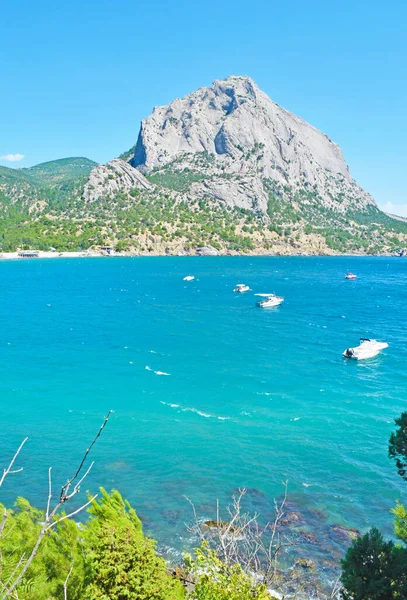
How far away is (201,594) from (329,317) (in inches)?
3399

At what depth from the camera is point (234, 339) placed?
257 ft

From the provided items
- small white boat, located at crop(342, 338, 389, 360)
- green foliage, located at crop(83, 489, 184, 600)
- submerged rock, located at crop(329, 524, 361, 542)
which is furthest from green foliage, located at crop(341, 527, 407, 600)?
small white boat, located at crop(342, 338, 389, 360)

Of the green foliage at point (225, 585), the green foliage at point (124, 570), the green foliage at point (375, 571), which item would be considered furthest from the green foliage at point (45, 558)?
the green foliage at point (375, 571)

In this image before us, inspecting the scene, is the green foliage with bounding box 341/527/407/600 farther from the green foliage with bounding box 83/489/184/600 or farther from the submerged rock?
the submerged rock

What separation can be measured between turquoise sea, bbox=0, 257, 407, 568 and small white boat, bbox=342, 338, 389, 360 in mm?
1545

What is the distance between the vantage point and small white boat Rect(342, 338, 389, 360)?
65.5m

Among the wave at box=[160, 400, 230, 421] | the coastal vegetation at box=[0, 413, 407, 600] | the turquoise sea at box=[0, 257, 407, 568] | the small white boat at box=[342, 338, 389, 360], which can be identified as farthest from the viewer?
the small white boat at box=[342, 338, 389, 360]

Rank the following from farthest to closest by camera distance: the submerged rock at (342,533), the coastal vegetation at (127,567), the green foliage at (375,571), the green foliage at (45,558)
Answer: the submerged rock at (342,533) < the green foliage at (375,571) < the green foliage at (45,558) < the coastal vegetation at (127,567)

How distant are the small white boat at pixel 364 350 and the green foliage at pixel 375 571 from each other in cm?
5014

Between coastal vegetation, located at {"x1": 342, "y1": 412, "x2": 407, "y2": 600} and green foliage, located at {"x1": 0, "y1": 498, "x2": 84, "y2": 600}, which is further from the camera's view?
coastal vegetation, located at {"x1": 342, "y1": 412, "x2": 407, "y2": 600}

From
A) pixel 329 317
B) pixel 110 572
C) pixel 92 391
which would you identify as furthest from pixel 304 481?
pixel 329 317

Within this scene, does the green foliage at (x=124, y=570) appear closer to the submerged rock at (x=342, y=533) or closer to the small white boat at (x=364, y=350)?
the submerged rock at (x=342, y=533)

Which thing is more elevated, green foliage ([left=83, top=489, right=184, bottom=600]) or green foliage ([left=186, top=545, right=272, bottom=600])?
green foliage ([left=83, top=489, right=184, bottom=600])

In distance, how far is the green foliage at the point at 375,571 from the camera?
16734 mm
